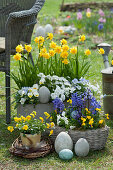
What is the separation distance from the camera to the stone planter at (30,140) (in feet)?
7.99

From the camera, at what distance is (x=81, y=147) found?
2.42 m

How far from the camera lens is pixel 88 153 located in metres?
2.52

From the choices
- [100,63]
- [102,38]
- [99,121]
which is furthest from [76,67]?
[102,38]

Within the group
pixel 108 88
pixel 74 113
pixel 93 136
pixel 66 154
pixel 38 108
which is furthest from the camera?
pixel 108 88

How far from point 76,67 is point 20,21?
66 centimetres

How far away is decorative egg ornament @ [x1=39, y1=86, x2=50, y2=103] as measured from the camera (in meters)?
2.74

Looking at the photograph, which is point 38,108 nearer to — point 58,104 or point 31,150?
point 58,104

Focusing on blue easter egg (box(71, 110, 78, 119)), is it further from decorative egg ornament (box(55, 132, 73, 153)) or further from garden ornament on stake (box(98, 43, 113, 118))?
garden ornament on stake (box(98, 43, 113, 118))

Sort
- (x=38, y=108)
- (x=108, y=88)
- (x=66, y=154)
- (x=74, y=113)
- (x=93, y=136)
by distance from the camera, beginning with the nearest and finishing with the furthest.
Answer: (x=66, y=154), (x=93, y=136), (x=74, y=113), (x=38, y=108), (x=108, y=88)

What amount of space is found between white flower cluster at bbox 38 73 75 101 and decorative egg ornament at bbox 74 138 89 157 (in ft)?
1.44

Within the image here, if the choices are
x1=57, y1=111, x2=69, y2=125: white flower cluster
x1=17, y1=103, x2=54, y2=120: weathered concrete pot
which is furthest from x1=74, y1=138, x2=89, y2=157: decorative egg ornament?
x1=17, y1=103, x2=54, y2=120: weathered concrete pot

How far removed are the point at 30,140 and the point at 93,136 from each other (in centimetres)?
46

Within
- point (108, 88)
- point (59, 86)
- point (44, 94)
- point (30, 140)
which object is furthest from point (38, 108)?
point (108, 88)

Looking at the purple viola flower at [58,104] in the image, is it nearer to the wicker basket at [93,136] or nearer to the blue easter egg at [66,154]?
the wicker basket at [93,136]
